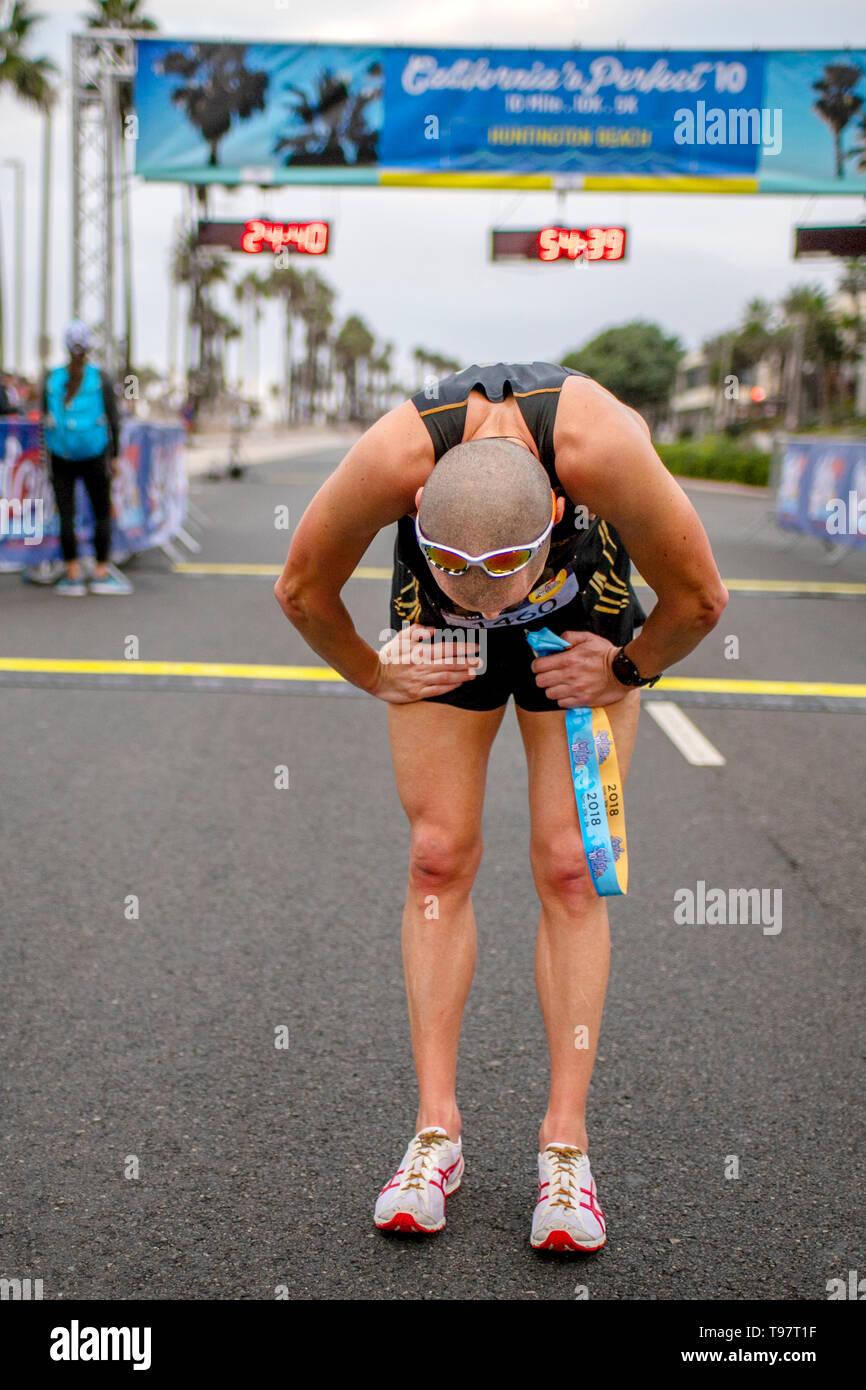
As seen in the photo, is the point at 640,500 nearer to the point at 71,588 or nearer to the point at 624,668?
the point at 624,668

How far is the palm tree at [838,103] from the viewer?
15875 mm

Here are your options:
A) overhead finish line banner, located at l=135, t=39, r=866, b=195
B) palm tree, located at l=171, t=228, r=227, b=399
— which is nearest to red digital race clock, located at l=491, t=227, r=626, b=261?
overhead finish line banner, located at l=135, t=39, r=866, b=195

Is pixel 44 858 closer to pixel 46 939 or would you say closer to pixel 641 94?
pixel 46 939

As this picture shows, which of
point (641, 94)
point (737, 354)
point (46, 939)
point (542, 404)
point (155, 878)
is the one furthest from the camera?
point (737, 354)

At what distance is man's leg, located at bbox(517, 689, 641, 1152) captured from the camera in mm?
2688

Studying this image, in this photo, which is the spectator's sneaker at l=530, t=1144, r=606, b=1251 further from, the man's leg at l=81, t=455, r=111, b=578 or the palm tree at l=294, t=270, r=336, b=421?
the palm tree at l=294, t=270, r=336, b=421

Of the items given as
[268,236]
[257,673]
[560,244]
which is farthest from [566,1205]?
[560,244]

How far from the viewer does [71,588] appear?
1100cm

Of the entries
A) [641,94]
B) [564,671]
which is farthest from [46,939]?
[641,94]

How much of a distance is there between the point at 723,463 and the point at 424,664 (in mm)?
43634

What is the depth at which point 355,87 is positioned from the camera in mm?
16453

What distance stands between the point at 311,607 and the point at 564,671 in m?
0.52

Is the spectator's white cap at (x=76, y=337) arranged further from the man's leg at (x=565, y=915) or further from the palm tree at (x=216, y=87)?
the man's leg at (x=565, y=915)

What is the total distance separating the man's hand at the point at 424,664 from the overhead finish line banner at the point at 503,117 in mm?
15034
